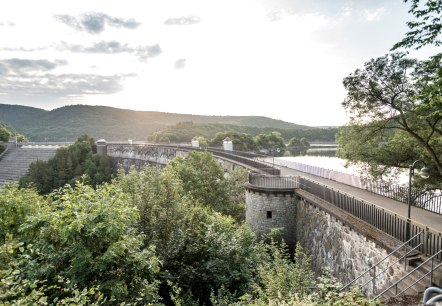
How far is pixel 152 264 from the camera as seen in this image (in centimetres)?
717

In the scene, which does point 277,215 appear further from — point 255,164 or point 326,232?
point 255,164

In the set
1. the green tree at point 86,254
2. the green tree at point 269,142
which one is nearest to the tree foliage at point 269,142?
the green tree at point 269,142

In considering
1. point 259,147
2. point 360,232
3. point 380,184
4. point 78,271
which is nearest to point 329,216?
point 360,232

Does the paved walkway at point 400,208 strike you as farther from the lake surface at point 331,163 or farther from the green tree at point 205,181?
the green tree at point 205,181

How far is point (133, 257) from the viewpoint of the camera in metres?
7.33

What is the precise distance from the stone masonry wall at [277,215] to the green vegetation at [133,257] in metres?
4.73

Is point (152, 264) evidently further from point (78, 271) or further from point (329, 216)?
point (329, 216)

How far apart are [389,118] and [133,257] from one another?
15.4 m

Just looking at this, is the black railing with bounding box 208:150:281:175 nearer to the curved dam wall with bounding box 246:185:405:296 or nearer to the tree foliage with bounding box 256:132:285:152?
the curved dam wall with bounding box 246:185:405:296

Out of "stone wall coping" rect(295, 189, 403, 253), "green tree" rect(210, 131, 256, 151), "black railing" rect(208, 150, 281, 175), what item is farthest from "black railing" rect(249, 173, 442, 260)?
"green tree" rect(210, 131, 256, 151)

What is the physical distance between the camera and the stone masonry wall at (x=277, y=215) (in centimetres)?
1730

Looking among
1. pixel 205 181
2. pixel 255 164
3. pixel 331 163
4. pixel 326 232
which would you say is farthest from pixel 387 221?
pixel 331 163

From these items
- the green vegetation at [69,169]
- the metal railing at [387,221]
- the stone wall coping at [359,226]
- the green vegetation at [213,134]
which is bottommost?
the green vegetation at [69,169]

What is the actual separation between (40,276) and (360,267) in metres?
10.0
